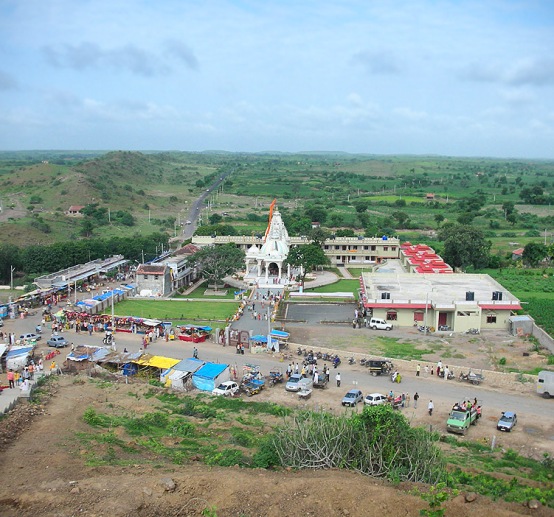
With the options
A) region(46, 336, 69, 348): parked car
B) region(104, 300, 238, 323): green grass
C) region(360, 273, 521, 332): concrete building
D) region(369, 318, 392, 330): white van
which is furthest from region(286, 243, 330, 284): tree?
region(46, 336, 69, 348): parked car

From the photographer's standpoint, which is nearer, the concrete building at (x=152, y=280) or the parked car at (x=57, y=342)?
the parked car at (x=57, y=342)

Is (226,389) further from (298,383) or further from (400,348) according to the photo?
(400,348)

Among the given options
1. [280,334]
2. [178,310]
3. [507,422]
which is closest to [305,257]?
[178,310]

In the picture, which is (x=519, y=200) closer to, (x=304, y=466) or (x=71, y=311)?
(x=71, y=311)

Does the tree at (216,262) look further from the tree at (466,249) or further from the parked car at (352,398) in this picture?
the parked car at (352,398)

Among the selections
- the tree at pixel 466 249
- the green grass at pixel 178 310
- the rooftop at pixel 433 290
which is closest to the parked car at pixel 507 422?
the rooftop at pixel 433 290

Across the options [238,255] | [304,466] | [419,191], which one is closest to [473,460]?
[304,466]
